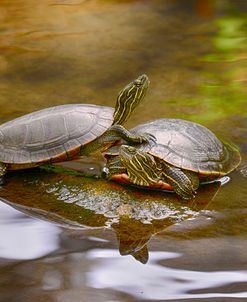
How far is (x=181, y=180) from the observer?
4406 mm

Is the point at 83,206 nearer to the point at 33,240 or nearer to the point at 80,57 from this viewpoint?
the point at 33,240

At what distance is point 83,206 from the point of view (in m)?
4.36

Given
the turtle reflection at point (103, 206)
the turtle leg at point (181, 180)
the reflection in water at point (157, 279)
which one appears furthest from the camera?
the turtle leg at point (181, 180)

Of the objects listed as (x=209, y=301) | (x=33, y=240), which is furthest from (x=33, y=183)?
(x=209, y=301)

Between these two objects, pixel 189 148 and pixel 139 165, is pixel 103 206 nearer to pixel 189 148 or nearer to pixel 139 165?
pixel 139 165

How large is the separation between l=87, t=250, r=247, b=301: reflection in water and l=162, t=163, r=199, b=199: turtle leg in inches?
28.6

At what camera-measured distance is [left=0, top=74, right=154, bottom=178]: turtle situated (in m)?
4.68

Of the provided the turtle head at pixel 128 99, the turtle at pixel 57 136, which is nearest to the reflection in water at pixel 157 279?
the turtle at pixel 57 136

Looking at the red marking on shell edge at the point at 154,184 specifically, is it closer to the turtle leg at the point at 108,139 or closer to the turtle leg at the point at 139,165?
the turtle leg at the point at 139,165

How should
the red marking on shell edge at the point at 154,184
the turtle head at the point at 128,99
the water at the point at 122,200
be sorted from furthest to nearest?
the turtle head at the point at 128,99, the red marking on shell edge at the point at 154,184, the water at the point at 122,200

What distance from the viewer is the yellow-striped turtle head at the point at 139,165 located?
175 inches

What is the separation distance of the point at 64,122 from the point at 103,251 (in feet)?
4.11

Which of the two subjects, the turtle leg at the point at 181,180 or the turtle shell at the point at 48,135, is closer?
the turtle leg at the point at 181,180

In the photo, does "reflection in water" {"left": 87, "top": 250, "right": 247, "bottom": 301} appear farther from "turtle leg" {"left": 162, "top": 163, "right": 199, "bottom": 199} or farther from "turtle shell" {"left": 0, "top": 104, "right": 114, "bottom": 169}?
"turtle shell" {"left": 0, "top": 104, "right": 114, "bottom": 169}
